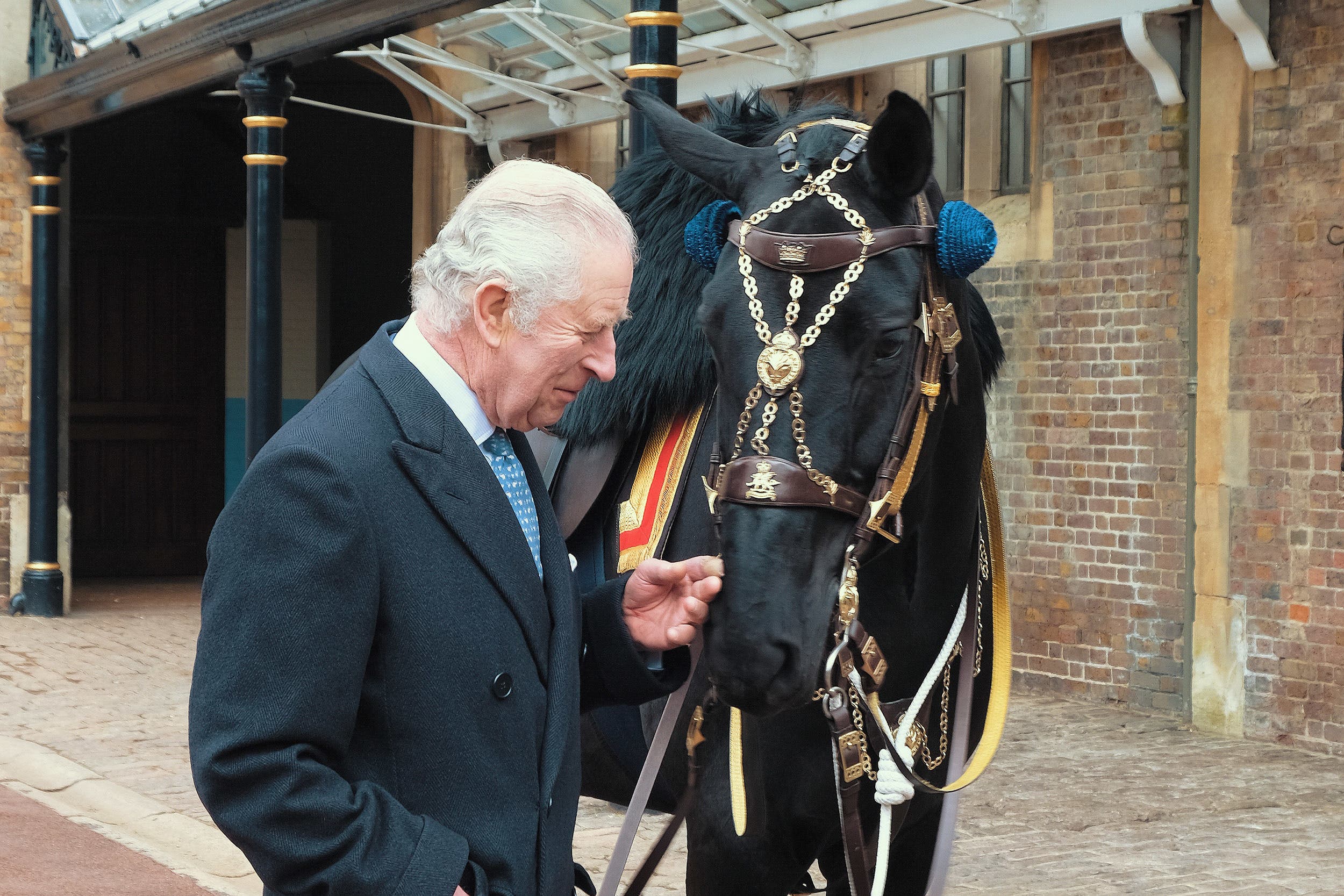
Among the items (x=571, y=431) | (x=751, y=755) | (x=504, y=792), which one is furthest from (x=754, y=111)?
(x=504, y=792)

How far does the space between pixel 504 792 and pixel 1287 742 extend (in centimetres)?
653

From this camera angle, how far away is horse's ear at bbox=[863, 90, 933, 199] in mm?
2582

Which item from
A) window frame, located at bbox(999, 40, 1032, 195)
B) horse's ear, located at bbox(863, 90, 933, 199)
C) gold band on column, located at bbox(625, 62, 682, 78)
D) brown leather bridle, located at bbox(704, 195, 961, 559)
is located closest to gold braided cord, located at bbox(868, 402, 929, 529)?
brown leather bridle, located at bbox(704, 195, 961, 559)

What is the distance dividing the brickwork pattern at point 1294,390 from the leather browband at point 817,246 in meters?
5.39

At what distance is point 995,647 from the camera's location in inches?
127

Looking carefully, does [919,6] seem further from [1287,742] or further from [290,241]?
[290,241]

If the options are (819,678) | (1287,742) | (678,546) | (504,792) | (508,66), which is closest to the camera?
(504,792)

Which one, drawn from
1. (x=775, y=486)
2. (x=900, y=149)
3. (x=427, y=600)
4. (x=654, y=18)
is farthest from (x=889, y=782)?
(x=654, y=18)

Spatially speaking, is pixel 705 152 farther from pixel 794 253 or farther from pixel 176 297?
pixel 176 297

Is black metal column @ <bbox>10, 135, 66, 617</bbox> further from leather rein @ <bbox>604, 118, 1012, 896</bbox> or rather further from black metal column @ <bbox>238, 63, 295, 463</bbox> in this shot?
leather rein @ <bbox>604, 118, 1012, 896</bbox>

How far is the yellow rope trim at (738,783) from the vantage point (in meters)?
2.90

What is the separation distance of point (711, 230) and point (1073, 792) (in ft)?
15.1

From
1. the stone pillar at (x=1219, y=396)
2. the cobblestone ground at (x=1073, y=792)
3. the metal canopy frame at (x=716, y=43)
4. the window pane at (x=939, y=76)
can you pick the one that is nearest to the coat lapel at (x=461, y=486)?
the cobblestone ground at (x=1073, y=792)

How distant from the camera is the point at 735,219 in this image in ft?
9.25
